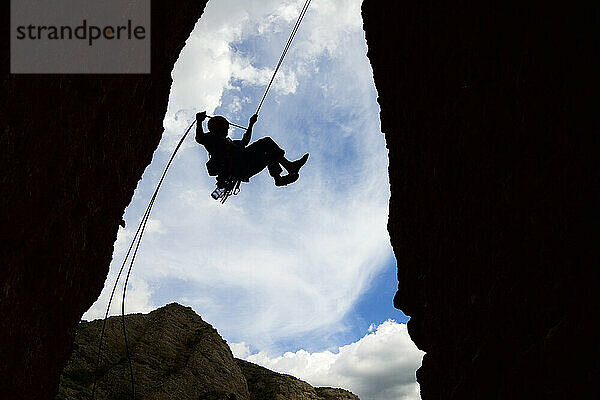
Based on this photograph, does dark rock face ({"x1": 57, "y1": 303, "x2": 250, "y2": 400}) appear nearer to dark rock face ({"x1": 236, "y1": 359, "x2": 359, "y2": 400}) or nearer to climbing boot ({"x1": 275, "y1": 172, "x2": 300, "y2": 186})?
dark rock face ({"x1": 236, "y1": 359, "x2": 359, "y2": 400})

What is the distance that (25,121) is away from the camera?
514 centimetres

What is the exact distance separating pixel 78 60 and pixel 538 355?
24.2 ft

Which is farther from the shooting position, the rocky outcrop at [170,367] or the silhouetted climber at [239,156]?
the rocky outcrop at [170,367]

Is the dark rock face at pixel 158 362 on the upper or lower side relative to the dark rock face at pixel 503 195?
upper

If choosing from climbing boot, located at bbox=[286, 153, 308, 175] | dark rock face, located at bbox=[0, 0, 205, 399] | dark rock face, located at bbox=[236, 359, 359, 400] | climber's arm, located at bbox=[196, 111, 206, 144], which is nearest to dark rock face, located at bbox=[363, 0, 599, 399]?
climbing boot, located at bbox=[286, 153, 308, 175]

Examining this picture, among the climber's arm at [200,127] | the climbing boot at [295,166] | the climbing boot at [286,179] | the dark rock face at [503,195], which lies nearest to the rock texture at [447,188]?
the dark rock face at [503,195]

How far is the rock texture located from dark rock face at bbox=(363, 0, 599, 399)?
0.06 ft

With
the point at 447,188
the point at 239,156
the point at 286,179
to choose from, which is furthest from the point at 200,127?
the point at 447,188

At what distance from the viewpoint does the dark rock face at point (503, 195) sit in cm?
306

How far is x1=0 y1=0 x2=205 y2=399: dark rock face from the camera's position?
529 cm

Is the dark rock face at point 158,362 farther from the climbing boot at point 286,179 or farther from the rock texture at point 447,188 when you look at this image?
the climbing boot at point 286,179

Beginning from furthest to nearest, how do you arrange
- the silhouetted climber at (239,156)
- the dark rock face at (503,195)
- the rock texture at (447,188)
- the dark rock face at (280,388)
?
1. the dark rock face at (280,388)
2. the silhouetted climber at (239,156)
3. the rock texture at (447,188)
4. the dark rock face at (503,195)

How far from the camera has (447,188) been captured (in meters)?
6.09

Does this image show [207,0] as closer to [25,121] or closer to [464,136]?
[25,121]
